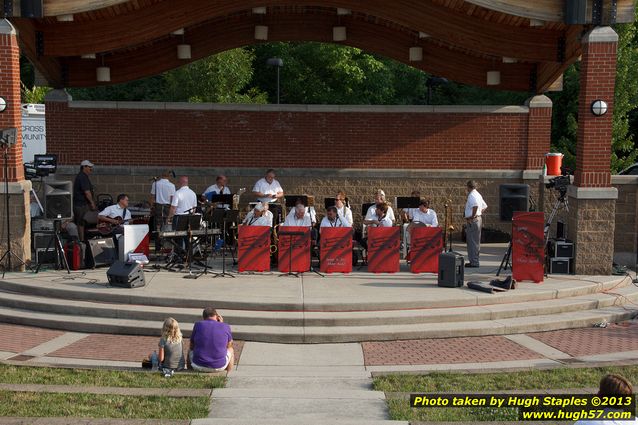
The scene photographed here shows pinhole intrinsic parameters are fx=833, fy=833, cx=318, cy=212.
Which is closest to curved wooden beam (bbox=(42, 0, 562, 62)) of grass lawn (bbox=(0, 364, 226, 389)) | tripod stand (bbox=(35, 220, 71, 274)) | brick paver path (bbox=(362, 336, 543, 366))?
tripod stand (bbox=(35, 220, 71, 274))

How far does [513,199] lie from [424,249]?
7.68 ft

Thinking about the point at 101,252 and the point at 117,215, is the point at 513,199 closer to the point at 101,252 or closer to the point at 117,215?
the point at 117,215

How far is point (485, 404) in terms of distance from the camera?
9.50m

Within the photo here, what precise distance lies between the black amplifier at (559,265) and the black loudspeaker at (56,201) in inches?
398

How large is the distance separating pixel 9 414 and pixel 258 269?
26.2 ft

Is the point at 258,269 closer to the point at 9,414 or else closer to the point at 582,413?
the point at 9,414

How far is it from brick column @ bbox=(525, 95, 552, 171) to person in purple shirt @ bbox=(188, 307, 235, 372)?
12979mm

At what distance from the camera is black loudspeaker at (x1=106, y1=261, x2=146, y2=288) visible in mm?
15344

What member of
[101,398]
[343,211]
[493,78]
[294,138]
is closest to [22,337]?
[101,398]

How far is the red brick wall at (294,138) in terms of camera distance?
2180 cm

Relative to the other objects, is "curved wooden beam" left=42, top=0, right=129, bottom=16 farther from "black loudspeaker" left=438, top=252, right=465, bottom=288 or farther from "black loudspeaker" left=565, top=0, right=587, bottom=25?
"black loudspeaker" left=565, top=0, right=587, bottom=25

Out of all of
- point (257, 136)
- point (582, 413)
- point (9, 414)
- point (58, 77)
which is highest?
point (58, 77)

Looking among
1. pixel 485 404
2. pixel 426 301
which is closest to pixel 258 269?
pixel 426 301

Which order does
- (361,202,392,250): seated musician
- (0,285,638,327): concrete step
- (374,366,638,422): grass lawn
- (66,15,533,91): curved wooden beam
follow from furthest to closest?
(66,15,533,91): curved wooden beam, (361,202,392,250): seated musician, (0,285,638,327): concrete step, (374,366,638,422): grass lawn
